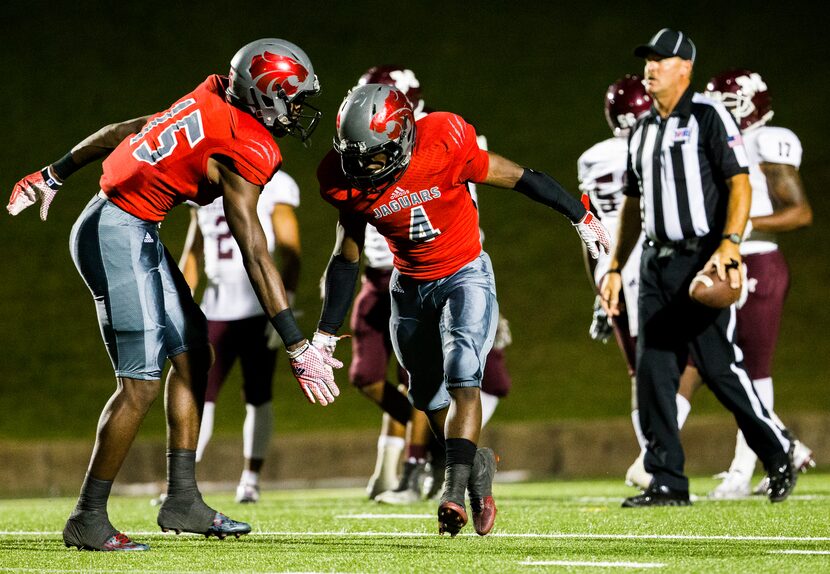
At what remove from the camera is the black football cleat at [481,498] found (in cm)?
468

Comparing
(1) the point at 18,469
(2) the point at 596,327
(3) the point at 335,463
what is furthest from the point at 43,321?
(2) the point at 596,327

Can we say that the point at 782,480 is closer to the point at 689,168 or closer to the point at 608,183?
the point at 689,168

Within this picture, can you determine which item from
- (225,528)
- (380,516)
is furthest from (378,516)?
(225,528)

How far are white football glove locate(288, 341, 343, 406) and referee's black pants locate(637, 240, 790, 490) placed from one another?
1.95 metres

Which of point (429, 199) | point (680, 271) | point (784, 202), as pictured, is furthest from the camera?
point (784, 202)

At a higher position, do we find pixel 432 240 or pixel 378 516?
pixel 432 240

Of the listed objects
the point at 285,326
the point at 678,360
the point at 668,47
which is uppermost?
the point at 668,47

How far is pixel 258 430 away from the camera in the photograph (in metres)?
7.45

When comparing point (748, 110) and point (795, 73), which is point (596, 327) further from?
point (795, 73)

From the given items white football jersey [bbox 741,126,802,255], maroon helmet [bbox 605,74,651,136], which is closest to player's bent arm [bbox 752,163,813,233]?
white football jersey [bbox 741,126,802,255]

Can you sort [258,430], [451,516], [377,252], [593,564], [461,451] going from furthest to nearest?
1. [258,430]
2. [377,252]
3. [461,451]
4. [451,516]
5. [593,564]

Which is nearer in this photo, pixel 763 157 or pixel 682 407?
pixel 682 407

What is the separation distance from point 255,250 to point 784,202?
126 inches

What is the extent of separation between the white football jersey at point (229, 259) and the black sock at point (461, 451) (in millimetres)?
2862
